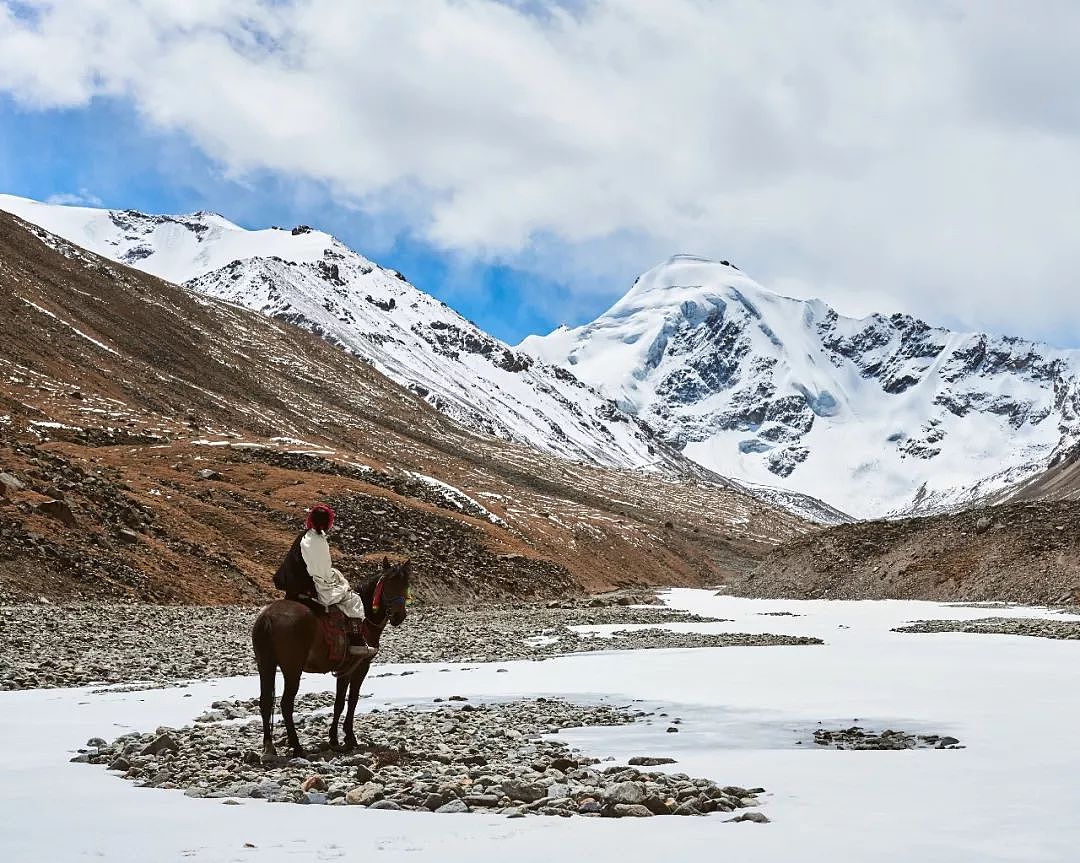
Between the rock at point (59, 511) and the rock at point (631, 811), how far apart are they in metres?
36.5

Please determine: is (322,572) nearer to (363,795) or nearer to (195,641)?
(363,795)

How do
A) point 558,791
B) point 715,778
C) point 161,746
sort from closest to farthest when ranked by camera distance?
point 558,791 < point 715,778 < point 161,746

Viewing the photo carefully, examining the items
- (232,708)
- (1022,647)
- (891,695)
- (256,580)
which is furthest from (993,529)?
→ (232,708)

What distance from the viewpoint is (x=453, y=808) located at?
9.54 metres

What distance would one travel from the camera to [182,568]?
4366cm

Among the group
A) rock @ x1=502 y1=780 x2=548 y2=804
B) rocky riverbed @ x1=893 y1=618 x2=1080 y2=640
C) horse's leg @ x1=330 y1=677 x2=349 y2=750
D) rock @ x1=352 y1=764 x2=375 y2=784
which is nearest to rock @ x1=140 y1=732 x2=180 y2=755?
horse's leg @ x1=330 y1=677 x2=349 y2=750

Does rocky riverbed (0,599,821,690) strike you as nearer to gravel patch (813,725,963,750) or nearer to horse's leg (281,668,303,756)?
horse's leg (281,668,303,756)

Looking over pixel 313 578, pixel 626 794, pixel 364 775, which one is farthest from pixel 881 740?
pixel 313 578

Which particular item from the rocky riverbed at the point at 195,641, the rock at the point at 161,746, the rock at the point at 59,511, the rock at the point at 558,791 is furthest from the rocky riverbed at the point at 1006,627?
the rock at the point at 59,511

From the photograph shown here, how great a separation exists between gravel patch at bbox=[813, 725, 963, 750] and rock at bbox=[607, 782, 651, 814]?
14.8ft

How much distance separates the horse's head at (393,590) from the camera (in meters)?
14.5

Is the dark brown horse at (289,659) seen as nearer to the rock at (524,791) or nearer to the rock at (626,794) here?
the rock at (524,791)

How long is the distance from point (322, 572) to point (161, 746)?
Result: 2824mm

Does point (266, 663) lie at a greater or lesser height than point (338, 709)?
greater
